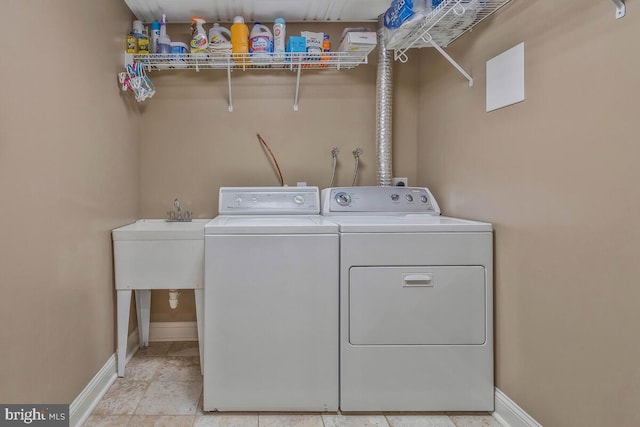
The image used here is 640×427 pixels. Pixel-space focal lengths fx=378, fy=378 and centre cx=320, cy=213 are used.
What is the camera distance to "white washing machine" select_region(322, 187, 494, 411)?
1.66 meters

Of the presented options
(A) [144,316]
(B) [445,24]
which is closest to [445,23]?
(B) [445,24]

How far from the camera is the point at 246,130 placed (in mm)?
2566

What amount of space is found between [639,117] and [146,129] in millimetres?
2528

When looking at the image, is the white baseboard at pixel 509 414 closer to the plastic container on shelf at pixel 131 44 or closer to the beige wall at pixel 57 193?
the beige wall at pixel 57 193

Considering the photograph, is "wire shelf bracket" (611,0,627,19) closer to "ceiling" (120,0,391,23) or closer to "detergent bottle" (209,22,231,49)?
"ceiling" (120,0,391,23)

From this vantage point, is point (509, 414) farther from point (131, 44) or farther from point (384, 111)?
point (131, 44)

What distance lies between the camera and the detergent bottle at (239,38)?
228cm

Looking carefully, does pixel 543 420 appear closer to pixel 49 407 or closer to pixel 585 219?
pixel 585 219

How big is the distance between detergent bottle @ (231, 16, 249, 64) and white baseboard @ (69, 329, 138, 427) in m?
1.86

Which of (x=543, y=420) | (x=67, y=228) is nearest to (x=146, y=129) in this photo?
(x=67, y=228)

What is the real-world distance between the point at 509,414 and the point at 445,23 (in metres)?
1.77

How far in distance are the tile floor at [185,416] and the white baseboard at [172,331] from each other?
1.67 feet

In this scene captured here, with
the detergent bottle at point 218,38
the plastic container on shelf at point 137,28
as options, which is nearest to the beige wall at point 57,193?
the plastic container on shelf at point 137,28

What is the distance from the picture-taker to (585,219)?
3.94 feet
